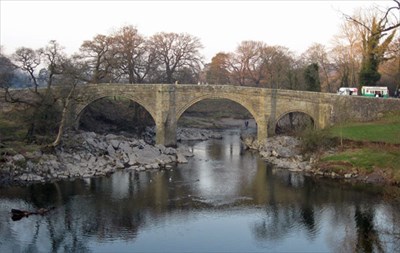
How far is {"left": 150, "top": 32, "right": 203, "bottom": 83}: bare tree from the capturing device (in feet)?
189

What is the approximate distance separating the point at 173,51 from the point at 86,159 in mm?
24199

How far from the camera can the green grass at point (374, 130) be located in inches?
1491

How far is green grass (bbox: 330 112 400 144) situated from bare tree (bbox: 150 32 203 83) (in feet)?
74.8

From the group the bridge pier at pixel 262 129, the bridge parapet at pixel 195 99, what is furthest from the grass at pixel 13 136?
→ the bridge pier at pixel 262 129

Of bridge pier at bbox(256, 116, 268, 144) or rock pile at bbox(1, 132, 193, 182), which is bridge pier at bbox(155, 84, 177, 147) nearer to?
rock pile at bbox(1, 132, 193, 182)

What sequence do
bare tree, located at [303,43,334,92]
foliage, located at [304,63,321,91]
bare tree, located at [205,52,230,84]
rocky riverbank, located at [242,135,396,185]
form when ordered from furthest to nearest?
bare tree, located at [205,52,230,84]
bare tree, located at [303,43,334,92]
foliage, located at [304,63,321,91]
rocky riverbank, located at [242,135,396,185]

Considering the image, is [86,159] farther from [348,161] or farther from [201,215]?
[348,161]

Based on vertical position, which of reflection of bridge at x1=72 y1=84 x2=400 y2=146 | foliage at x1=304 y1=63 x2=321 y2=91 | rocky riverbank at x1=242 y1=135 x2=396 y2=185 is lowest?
rocky riverbank at x1=242 y1=135 x2=396 y2=185

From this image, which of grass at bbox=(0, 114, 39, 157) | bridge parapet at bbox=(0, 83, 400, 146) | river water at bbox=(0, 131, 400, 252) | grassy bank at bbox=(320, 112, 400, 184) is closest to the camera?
river water at bbox=(0, 131, 400, 252)

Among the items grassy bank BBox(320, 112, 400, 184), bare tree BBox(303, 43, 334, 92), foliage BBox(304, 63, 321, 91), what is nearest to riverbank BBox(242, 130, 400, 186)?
grassy bank BBox(320, 112, 400, 184)

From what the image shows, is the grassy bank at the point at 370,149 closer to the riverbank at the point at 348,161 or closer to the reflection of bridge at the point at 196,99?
the riverbank at the point at 348,161

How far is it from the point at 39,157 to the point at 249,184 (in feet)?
51.6

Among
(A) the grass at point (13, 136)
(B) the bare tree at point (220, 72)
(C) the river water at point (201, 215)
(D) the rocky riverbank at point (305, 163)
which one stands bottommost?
(C) the river water at point (201, 215)

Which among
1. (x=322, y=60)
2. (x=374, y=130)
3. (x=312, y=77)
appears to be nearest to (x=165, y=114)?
(x=312, y=77)
